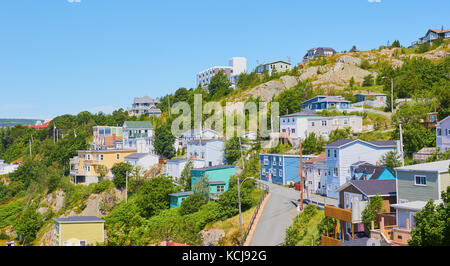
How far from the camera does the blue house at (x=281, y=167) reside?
42.7m

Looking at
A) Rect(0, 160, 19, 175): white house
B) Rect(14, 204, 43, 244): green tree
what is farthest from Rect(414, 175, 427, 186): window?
Rect(0, 160, 19, 175): white house

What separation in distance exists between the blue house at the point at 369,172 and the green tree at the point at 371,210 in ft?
20.7

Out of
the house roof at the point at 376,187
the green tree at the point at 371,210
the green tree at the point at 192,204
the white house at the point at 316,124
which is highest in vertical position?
the white house at the point at 316,124

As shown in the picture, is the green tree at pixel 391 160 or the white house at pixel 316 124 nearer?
the green tree at pixel 391 160

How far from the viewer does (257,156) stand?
2009 inches

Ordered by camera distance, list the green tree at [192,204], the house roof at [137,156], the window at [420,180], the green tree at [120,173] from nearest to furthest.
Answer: the window at [420,180], the green tree at [192,204], the green tree at [120,173], the house roof at [137,156]

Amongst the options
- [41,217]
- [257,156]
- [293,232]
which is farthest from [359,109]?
[41,217]

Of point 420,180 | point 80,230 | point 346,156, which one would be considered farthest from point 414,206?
point 80,230

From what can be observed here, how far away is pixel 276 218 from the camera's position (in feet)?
103

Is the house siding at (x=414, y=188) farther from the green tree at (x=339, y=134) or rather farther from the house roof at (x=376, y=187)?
the green tree at (x=339, y=134)

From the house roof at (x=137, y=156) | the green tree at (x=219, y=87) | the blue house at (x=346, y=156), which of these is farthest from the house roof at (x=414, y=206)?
the green tree at (x=219, y=87)

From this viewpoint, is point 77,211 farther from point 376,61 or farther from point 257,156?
point 376,61

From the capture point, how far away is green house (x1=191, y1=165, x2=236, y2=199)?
43594 mm

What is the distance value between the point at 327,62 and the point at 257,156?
1811 inches
